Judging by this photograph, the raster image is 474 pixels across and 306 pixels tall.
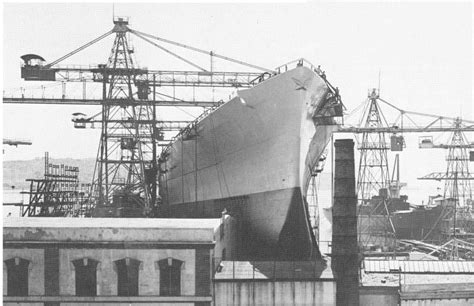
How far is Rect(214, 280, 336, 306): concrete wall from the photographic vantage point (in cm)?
1215

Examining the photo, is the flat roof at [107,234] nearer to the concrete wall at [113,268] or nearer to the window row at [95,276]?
the concrete wall at [113,268]

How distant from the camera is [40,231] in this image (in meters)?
11.6

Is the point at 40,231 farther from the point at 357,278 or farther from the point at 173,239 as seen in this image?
the point at 357,278

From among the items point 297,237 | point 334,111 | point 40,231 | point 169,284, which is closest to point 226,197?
point 297,237

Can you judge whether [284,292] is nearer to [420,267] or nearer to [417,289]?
[417,289]

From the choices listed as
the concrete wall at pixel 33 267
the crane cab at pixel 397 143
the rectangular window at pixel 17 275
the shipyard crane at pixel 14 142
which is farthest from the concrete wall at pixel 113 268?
the crane cab at pixel 397 143

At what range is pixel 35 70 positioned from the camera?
21.2 m

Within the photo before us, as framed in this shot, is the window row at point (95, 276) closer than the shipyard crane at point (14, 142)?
Yes

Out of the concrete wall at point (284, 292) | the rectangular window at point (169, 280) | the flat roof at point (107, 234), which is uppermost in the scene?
the flat roof at point (107, 234)

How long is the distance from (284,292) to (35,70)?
1636 cm

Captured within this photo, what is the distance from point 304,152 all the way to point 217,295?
6.38m

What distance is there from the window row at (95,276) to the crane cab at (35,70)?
39.8 feet

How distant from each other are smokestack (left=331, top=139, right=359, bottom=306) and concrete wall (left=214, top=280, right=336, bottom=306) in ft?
5.15

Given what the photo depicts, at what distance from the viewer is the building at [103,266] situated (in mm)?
11523
